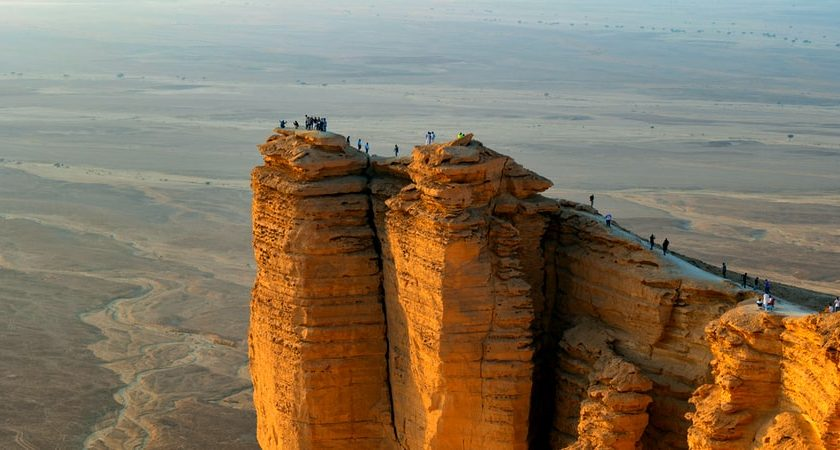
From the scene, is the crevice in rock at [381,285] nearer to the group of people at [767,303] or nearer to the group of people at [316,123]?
the group of people at [316,123]

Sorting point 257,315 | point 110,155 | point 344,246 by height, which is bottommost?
point 110,155

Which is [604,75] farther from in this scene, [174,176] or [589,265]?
[589,265]

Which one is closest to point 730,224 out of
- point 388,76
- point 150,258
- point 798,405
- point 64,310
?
point 150,258

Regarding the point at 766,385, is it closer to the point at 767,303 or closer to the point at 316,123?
the point at 767,303

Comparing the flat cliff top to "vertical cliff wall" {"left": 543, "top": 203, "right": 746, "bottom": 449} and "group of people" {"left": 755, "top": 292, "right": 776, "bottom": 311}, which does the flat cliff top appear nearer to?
"vertical cliff wall" {"left": 543, "top": 203, "right": 746, "bottom": 449}

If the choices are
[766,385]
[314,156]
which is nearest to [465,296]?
[314,156]

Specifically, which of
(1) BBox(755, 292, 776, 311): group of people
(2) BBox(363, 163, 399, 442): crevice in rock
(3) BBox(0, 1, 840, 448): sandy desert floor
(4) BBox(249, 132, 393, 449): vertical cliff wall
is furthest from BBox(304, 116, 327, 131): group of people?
(3) BBox(0, 1, 840, 448): sandy desert floor

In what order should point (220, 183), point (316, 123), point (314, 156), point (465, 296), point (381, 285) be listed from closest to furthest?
point (465, 296) < point (314, 156) < point (381, 285) < point (316, 123) < point (220, 183)
